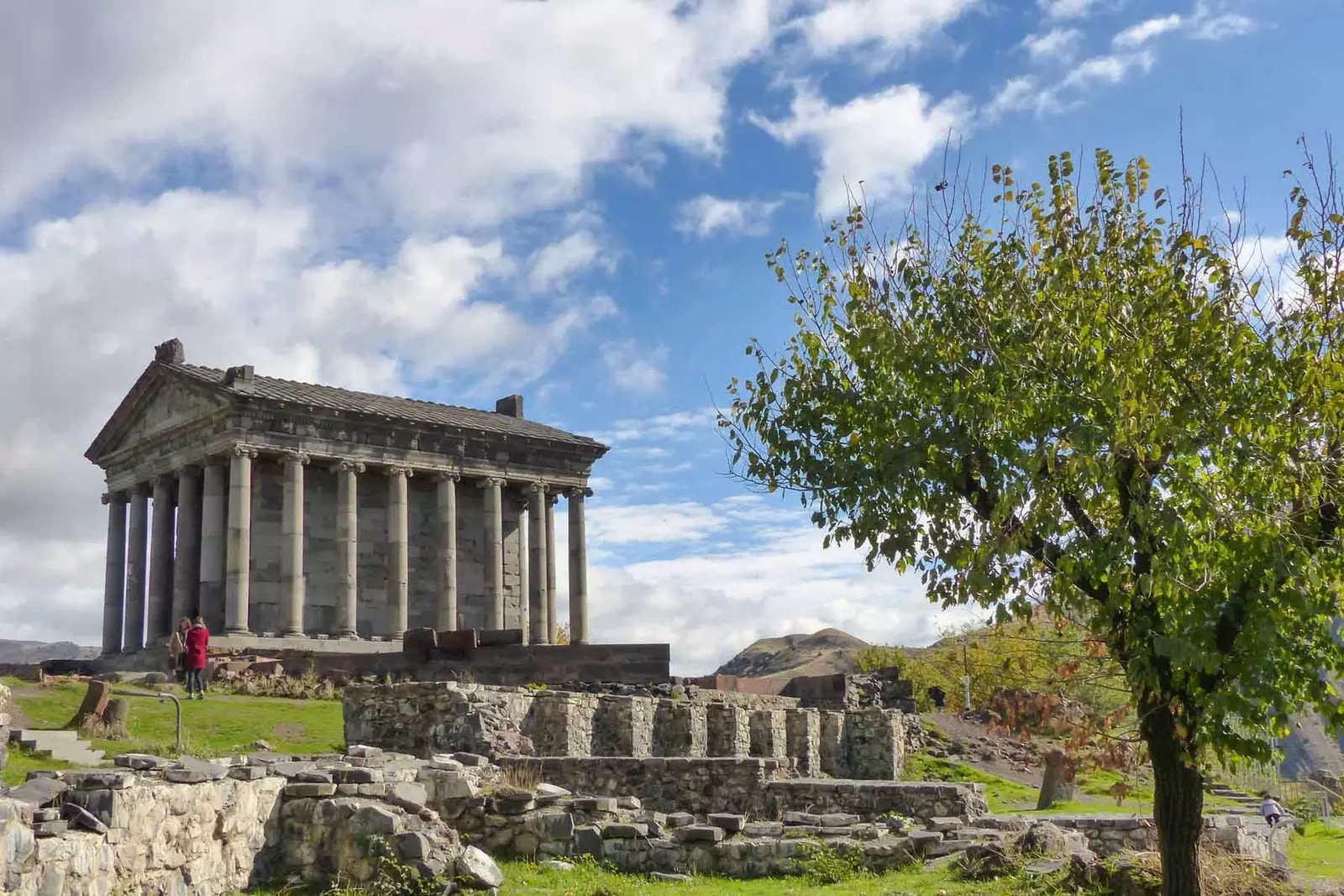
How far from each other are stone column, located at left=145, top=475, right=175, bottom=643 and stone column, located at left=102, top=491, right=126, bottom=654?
88.8 inches

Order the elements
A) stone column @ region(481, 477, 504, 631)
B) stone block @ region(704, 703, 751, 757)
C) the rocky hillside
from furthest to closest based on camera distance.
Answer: the rocky hillside → stone column @ region(481, 477, 504, 631) → stone block @ region(704, 703, 751, 757)

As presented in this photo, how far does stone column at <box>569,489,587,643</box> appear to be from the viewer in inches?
1901

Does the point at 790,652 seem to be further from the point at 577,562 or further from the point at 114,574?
the point at 114,574

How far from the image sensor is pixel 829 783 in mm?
17875

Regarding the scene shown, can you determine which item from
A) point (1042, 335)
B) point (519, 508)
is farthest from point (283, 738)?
point (519, 508)

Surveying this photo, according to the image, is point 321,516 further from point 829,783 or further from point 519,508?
point 829,783

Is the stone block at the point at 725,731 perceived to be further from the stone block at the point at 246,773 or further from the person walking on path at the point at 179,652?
the person walking on path at the point at 179,652

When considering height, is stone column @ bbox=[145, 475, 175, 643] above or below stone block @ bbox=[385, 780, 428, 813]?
above

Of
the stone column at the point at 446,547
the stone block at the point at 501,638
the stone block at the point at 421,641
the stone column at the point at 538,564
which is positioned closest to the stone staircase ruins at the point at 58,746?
the stone block at the point at 421,641

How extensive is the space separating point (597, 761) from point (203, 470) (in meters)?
28.5

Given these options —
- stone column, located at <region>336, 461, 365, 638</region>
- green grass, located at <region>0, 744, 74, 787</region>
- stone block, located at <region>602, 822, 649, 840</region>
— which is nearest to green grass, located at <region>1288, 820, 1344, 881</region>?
stone block, located at <region>602, 822, 649, 840</region>

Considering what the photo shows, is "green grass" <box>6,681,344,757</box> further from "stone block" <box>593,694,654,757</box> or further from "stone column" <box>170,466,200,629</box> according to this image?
"stone column" <box>170,466,200,629</box>

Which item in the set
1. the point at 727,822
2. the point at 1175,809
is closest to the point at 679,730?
the point at 727,822

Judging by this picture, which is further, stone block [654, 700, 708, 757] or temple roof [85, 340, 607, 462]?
temple roof [85, 340, 607, 462]
